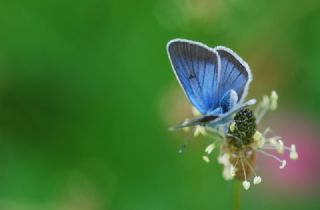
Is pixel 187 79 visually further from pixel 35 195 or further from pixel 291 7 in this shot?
pixel 291 7

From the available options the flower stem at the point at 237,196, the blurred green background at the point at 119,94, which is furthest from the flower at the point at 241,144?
the blurred green background at the point at 119,94

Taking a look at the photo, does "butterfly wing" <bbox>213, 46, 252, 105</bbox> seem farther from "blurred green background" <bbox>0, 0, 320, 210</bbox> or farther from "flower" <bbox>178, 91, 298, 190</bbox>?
"blurred green background" <bbox>0, 0, 320, 210</bbox>

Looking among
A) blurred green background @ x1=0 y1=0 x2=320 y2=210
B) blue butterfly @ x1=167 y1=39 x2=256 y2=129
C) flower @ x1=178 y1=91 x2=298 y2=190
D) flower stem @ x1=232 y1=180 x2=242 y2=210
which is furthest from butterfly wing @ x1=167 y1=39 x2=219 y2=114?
blurred green background @ x1=0 y1=0 x2=320 y2=210

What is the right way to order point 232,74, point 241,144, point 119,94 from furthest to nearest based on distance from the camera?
point 119,94 < point 241,144 < point 232,74

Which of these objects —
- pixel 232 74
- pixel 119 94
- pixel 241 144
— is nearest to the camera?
pixel 232 74

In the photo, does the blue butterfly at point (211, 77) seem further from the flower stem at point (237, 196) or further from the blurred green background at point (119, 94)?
the blurred green background at point (119, 94)

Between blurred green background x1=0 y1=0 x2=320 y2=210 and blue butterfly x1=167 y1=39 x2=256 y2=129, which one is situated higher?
blurred green background x1=0 y1=0 x2=320 y2=210

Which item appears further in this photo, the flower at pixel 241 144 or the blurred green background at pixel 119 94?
the blurred green background at pixel 119 94

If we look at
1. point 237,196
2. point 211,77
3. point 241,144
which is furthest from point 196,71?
point 237,196

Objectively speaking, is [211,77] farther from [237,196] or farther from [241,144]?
[237,196]
